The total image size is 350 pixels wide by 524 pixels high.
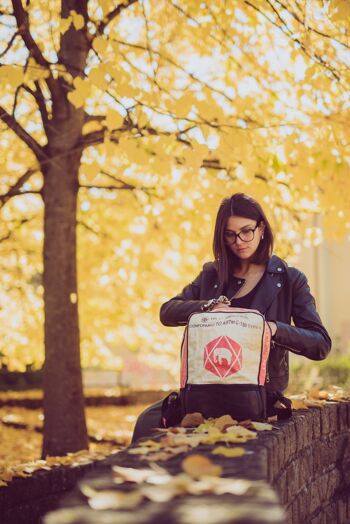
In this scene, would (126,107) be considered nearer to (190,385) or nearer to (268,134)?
(268,134)

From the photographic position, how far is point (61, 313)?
7.11m

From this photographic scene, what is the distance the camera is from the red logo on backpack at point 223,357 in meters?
3.66

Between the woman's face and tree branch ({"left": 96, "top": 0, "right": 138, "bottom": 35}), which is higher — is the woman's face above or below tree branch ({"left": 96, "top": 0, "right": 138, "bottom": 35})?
below

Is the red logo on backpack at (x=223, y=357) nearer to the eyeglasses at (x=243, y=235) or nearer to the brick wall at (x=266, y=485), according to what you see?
the brick wall at (x=266, y=485)

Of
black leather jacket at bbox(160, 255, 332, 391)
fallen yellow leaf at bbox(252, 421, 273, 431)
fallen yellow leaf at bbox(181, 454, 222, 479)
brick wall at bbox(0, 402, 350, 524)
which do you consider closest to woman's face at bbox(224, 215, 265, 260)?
black leather jacket at bbox(160, 255, 332, 391)

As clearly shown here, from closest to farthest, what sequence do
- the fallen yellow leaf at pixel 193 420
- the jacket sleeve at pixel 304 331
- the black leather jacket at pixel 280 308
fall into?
the fallen yellow leaf at pixel 193 420, the jacket sleeve at pixel 304 331, the black leather jacket at pixel 280 308

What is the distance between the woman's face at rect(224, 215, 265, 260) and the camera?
164 inches

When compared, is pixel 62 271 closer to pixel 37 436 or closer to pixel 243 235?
pixel 243 235

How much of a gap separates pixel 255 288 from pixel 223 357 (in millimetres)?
660

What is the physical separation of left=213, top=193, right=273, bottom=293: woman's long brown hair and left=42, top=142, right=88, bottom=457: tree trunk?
3.11 m

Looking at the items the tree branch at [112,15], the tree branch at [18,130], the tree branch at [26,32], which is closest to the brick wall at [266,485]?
the tree branch at [18,130]

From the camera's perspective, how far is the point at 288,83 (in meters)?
7.05

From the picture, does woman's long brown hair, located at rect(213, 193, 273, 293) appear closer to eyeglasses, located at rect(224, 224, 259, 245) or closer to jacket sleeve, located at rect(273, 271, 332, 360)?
eyeglasses, located at rect(224, 224, 259, 245)

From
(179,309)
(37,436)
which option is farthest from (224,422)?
(37,436)
